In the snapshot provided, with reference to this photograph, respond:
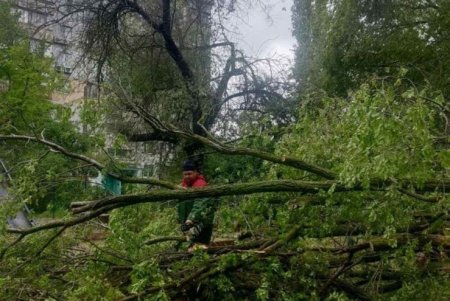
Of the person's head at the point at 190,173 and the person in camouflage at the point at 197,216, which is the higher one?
the person's head at the point at 190,173

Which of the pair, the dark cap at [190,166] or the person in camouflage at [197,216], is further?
the dark cap at [190,166]

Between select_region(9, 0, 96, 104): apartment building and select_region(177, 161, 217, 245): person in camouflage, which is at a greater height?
select_region(9, 0, 96, 104): apartment building

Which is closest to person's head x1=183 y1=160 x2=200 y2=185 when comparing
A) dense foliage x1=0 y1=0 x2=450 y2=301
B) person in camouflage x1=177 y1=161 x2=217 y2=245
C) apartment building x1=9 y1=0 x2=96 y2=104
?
person in camouflage x1=177 y1=161 x2=217 y2=245

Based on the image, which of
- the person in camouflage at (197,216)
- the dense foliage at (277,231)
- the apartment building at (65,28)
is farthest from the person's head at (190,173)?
the apartment building at (65,28)

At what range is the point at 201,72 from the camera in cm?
1268

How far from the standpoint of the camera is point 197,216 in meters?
5.25

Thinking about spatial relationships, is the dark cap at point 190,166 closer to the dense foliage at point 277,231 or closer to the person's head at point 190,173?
the person's head at point 190,173

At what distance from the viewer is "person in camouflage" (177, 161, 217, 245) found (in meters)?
5.22

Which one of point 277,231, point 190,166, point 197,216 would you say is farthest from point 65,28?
point 277,231

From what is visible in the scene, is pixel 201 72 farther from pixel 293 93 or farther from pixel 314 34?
pixel 314 34

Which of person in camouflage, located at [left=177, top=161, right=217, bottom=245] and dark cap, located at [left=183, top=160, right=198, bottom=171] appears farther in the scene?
dark cap, located at [left=183, top=160, right=198, bottom=171]

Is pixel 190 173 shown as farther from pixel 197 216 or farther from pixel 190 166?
pixel 197 216

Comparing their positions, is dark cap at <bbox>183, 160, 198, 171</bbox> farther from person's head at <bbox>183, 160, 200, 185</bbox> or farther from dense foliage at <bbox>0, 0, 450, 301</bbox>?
dense foliage at <bbox>0, 0, 450, 301</bbox>

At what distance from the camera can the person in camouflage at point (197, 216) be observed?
17.1 feet
